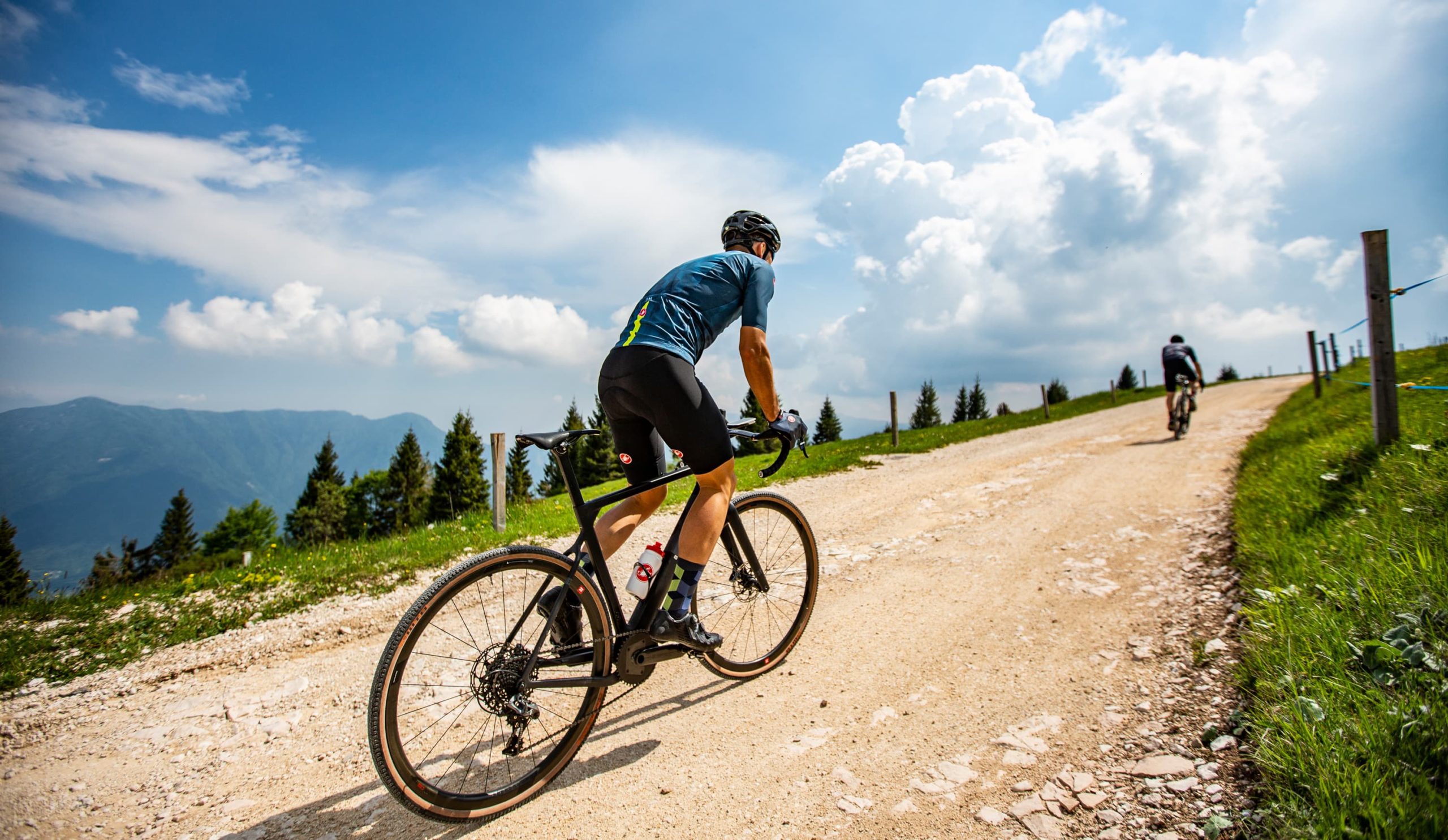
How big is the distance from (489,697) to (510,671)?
15 centimetres

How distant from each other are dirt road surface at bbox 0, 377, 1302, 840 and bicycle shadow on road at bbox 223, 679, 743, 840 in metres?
0.01

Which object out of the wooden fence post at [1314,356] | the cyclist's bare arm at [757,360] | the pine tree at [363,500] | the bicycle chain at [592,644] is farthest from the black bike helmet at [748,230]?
the pine tree at [363,500]

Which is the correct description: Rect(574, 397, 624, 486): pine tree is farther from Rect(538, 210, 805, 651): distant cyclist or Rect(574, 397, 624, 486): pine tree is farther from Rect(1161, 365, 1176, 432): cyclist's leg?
Rect(538, 210, 805, 651): distant cyclist

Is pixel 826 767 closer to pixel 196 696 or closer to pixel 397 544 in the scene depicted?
pixel 196 696

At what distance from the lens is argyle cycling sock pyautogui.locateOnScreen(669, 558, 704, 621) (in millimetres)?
3490

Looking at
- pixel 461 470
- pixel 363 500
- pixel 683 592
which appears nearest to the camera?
pixel 683 592

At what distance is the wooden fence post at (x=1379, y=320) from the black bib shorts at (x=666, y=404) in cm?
665

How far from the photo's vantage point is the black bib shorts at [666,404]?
10.6 feet

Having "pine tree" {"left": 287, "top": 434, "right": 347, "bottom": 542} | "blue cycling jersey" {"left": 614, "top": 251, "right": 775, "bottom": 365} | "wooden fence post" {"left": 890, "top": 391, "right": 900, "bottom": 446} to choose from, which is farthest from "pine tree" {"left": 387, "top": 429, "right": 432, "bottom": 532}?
"blue cycling jersey" {"left": 614, "top": 251, "right": 775, "bottom": 365}

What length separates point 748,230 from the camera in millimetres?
3891

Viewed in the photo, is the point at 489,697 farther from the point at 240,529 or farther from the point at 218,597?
the point at 240,529

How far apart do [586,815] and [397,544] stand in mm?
6809

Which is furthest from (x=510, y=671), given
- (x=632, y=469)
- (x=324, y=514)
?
(x=324, y=514)

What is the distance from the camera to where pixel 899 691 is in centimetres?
370
